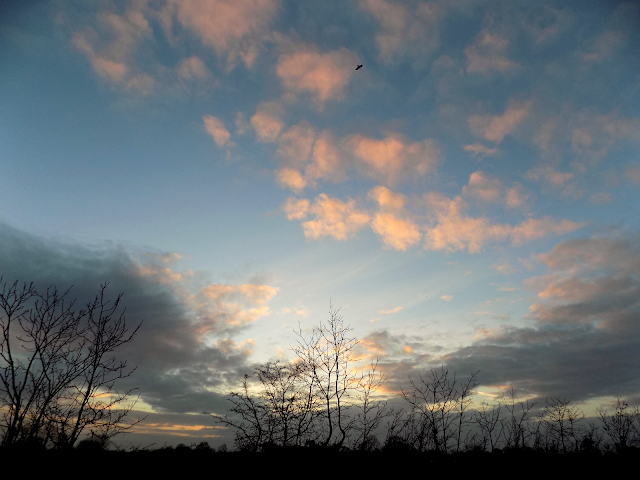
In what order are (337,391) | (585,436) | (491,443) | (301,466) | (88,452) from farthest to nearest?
(585,436) < (491,443) < (337,391) < (301,466) < (88,452)

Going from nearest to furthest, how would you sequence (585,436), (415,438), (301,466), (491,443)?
(301,466) → (415,438) → (491,443) → (585,436)

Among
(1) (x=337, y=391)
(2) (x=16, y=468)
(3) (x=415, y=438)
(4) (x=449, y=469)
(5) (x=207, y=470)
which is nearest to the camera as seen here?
(2) (x=16, y=468)

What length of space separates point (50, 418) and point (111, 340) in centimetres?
262

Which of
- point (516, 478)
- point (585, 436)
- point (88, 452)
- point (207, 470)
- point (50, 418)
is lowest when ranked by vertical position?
point (585, 436)

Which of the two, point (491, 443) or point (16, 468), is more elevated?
point (16, 468)

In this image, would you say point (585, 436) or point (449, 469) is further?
point (585, 436)

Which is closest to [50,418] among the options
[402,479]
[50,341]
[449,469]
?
[50,341]

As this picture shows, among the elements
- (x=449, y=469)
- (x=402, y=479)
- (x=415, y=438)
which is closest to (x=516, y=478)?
(x=449, y=469)

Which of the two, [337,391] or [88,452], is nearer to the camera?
[88,452]

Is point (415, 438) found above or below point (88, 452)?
below

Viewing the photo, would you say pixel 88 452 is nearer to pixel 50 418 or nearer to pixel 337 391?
pixel 50 418

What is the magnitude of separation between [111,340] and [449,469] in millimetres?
13955

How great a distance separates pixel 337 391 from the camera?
17.1 m

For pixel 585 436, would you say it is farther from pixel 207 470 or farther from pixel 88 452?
pixel 88 452
